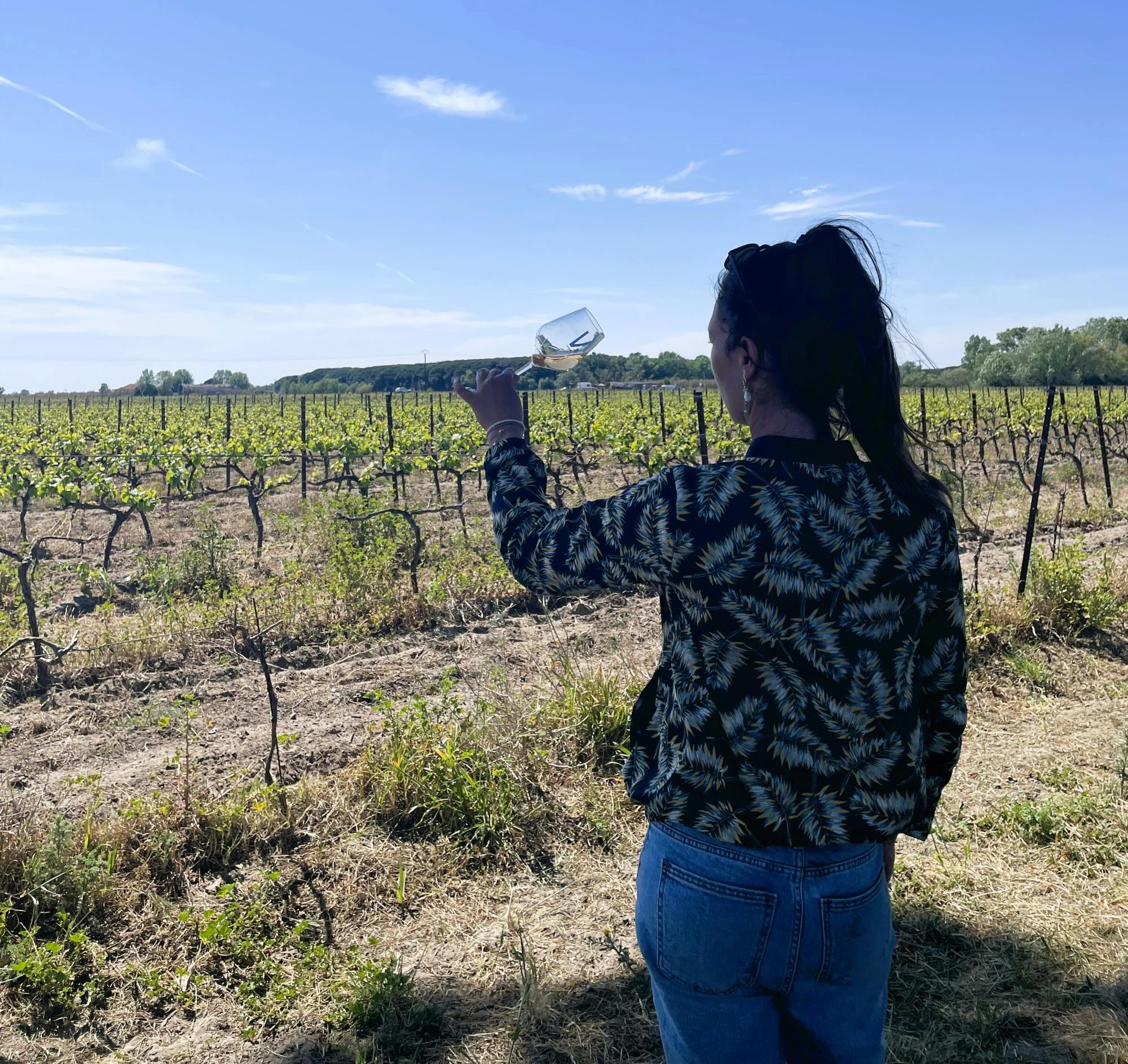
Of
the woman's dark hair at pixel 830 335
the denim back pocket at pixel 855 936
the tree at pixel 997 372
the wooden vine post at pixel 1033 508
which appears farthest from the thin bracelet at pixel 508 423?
the tree at pixel 997 372

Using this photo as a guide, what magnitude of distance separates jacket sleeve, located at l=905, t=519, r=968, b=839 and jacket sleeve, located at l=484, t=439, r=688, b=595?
43 centimetres

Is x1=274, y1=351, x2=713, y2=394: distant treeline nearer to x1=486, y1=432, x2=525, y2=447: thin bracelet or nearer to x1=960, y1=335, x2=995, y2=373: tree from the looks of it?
x1=486, y1=432, x2=525, y2=447: thin bracelet

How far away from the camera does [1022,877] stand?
3.27m

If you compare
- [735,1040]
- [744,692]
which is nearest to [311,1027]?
[735,1040]

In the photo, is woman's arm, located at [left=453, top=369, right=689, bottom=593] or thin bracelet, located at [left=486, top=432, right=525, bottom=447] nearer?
woman's arm, located at [left=453, top=369, right=689, bottom=593]

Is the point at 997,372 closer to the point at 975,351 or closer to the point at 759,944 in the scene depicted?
the point at 975,351

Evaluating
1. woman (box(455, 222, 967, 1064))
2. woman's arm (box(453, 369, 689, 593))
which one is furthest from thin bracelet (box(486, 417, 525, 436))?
woman (box(455, 222, 967, 1064))

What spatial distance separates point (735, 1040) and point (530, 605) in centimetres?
644

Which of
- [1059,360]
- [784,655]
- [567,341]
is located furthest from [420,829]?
[1059,360]

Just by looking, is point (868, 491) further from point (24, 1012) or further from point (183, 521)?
point (183, 521)

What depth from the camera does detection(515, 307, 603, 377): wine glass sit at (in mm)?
1875

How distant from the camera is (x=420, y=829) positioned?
12.3ft

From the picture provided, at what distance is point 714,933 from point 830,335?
82 centimetres

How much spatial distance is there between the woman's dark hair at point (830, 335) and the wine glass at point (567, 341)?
59 cm
